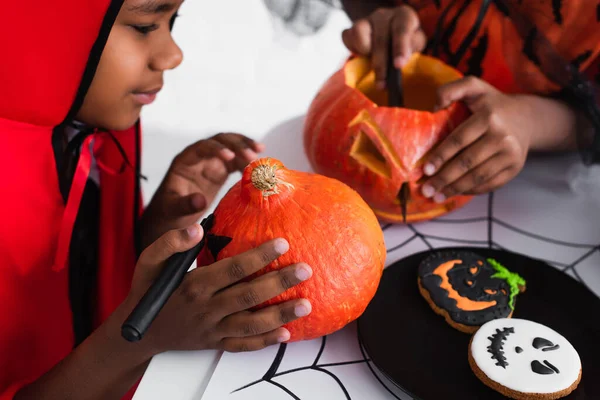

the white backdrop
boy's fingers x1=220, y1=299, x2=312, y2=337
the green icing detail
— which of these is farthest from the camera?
the white backdrop

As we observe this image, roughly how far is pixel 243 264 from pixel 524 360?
0.97ft

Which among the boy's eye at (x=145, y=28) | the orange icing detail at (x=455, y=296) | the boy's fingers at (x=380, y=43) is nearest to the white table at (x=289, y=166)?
the orange icing detail at (x=455, y=296)

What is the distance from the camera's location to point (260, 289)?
54cm

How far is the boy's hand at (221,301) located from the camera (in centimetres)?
53

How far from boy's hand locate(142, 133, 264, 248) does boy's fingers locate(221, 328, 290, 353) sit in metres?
0.33

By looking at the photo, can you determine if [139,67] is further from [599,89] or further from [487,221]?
[599,89]

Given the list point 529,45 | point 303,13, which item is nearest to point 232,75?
point 303,13

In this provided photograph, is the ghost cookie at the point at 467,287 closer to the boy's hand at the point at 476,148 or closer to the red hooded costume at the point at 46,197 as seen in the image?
the boy's hand at the point at 476,148

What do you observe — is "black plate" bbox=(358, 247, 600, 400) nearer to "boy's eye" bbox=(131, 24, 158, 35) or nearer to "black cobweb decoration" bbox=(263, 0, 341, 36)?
"boy's eye" bbox=(131, 24, 158, 35)

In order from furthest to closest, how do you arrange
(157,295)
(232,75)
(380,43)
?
1. (232,75)
2. (380,43)
3. (157,295)

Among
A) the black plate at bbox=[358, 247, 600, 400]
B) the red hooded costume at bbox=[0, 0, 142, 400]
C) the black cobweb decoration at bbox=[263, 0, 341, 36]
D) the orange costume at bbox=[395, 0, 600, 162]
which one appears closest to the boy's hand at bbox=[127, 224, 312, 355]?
the black plate at bbox=[358, 247, 600, 400]

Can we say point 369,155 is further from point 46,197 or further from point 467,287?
point 46,197

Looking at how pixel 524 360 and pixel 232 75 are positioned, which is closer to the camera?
pixel 524 360

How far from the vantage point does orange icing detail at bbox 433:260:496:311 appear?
0.62 metres
